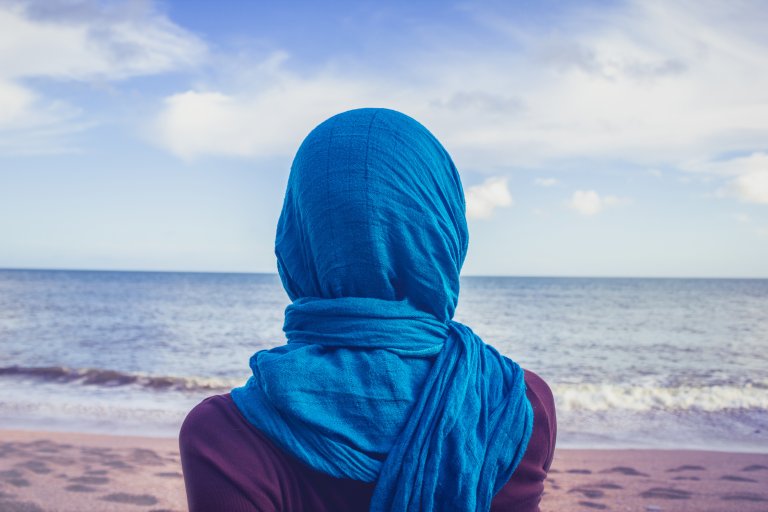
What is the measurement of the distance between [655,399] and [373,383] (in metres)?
9.43

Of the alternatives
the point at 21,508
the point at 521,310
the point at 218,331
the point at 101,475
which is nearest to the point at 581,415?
the point at 101,475

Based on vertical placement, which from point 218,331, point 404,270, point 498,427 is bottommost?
point 218,331

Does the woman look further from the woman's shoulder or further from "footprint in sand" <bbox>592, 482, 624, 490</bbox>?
"footprint in sand" <bbox>592, 482, 624, 490</bbox>

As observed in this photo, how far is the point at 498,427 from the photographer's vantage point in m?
1.05

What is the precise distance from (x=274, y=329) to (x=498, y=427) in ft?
72.9

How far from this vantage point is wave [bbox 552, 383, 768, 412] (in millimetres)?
8930

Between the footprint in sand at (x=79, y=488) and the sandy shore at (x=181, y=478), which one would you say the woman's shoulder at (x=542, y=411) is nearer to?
the sandy shore at (x=181, y=478)

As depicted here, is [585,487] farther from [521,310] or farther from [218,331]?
[521,310]

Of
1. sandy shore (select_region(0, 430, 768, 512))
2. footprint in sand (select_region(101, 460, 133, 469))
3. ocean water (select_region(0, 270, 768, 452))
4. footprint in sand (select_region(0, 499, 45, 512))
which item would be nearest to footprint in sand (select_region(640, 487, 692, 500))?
sandy shore (select_region(0, 430, 768, 512))

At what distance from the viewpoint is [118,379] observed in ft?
35.7

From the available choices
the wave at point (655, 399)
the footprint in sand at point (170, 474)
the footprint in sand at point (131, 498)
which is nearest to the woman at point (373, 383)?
the footprint in sand at point (131, 498)

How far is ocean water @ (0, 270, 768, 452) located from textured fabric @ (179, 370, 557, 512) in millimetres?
6527

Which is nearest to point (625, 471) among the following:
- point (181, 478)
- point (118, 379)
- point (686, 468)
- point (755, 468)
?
point (686, 468)

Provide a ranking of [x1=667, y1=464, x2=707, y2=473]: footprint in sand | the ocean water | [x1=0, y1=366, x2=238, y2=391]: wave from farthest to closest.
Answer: [x1=0, y1=366, x2=238, y2=391]: wave
the ocean water
[x1=667, y1=464, x2=707, y2=473]: footprint in sand
